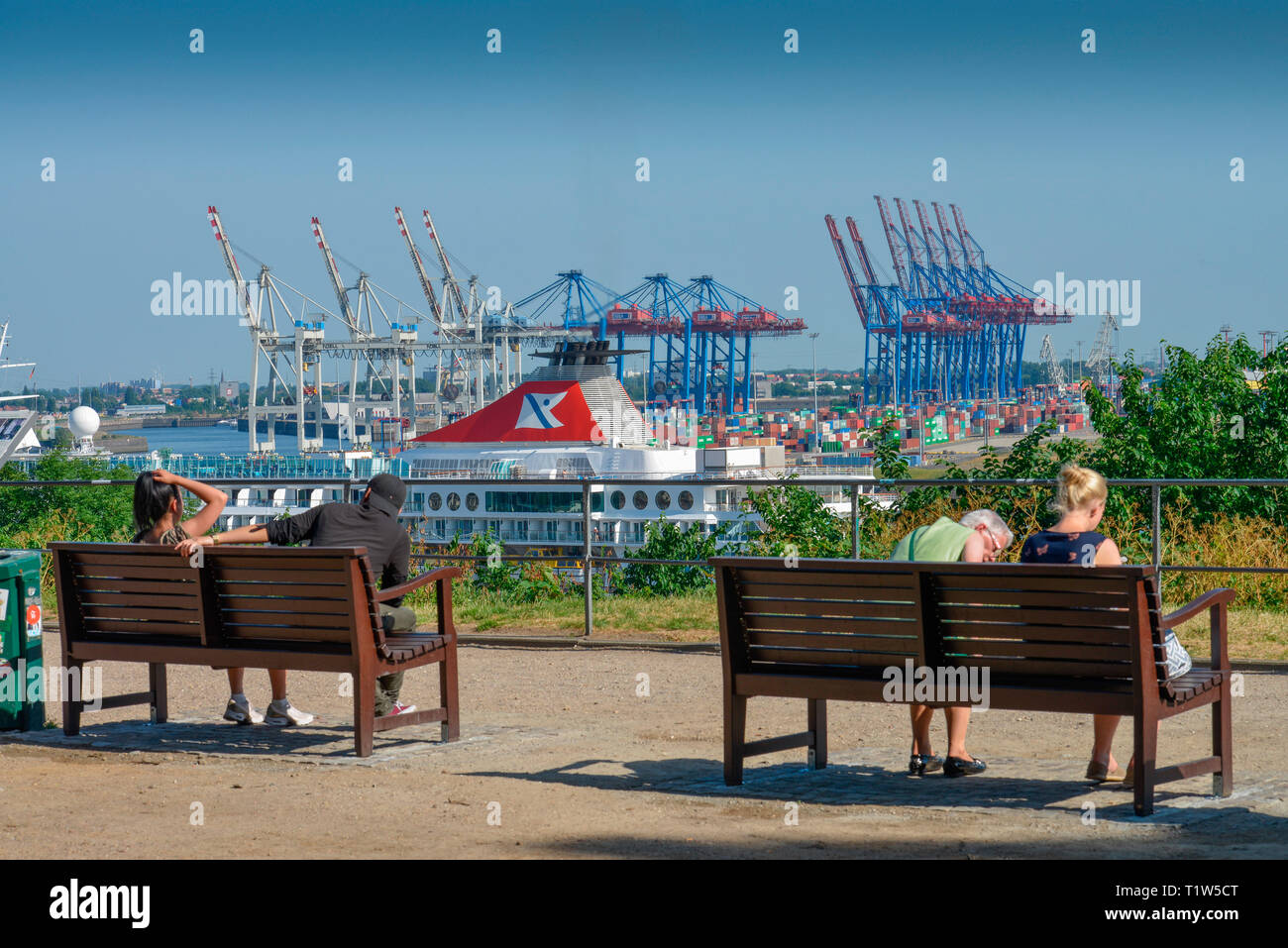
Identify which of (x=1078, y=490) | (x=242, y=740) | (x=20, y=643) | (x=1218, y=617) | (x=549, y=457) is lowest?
(x=549, y=457)

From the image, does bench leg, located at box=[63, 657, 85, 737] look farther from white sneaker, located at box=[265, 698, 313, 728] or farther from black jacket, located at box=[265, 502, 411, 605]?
black jacket, located at box=[265, 502, 411, 605]

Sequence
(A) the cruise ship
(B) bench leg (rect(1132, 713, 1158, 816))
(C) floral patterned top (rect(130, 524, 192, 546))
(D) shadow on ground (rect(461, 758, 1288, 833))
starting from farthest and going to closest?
(A) the cruise ship
(C) floral patterned top (rect(130, 524, 192, 546))
(D) shadow on ground (rect(461, 758, 1288, 833))
(B) bench leg (rect(1132, 713, 1158, 816))

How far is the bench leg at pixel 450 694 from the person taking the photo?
20.9 ft

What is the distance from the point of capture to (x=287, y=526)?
6559mm

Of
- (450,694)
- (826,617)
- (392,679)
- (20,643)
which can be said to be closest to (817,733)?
(826,617)

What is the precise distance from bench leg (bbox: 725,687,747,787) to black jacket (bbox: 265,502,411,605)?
168 cm

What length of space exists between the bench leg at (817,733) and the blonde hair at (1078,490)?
1.12 meters

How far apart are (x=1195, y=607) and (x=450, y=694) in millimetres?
2926

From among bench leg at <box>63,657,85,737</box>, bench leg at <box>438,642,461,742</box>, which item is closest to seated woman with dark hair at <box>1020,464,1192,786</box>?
bench leg at <box>438,642,461,742</box>

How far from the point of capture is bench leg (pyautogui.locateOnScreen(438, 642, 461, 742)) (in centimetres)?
637

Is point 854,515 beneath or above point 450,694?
above

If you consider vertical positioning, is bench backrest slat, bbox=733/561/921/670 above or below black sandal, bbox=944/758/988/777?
above

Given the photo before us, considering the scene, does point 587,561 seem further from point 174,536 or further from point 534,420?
point 534,420

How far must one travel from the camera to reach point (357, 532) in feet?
21.6
